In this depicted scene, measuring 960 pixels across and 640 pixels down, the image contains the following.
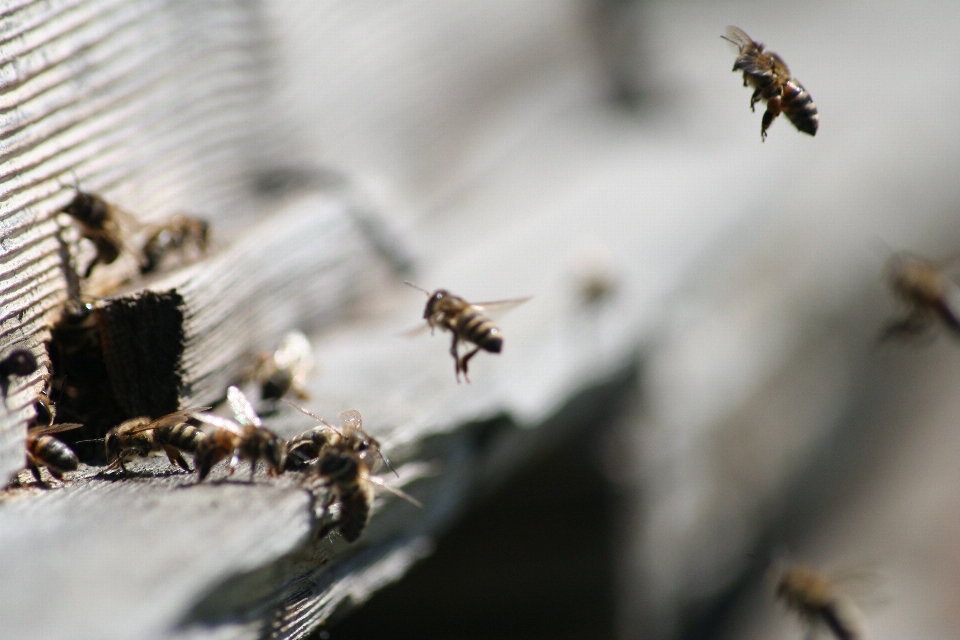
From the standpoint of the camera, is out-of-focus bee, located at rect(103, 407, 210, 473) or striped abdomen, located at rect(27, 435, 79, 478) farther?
out-of-focus bee, located at rect(103, 407, 210, 473)

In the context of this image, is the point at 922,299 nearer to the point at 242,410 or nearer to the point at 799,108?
the point at 799,108

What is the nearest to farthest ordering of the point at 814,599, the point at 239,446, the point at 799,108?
the point at 239,446 < the point at 799,108 < the point at 814,599

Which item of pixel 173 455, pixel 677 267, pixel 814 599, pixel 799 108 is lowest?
pixel 814 599

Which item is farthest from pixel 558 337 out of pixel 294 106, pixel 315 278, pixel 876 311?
pixel 876 311

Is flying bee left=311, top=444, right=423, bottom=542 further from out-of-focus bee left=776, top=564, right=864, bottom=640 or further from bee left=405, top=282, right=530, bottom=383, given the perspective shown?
out-of-focus bee left=776, top=564, right=864, bottom=640

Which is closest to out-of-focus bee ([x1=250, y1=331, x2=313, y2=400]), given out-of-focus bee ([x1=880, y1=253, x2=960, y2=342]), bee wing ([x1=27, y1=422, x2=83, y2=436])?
bee wing ([x1=27, y1=422, x2=83, y2=436])

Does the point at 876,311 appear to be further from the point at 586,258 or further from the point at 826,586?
the point at 586,258

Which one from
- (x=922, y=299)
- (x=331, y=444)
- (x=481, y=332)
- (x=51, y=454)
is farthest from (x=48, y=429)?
(x=922, y=299)
